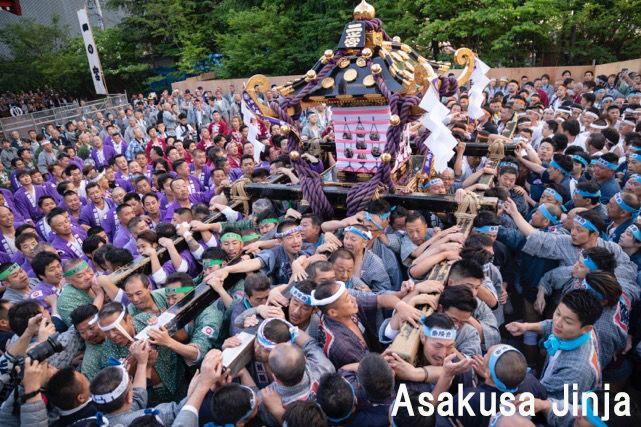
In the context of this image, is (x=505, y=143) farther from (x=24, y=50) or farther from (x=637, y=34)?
(x=24, y=50)

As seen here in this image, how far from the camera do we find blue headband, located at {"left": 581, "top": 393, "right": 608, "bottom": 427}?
2.08 meters

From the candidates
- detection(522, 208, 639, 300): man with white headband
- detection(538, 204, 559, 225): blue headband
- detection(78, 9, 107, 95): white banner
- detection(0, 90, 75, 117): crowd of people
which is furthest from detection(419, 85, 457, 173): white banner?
detection(0, 90, 75, 117): crowd of people

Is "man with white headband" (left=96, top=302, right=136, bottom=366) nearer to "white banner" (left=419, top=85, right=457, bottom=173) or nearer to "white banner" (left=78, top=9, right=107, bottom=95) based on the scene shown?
"white banner" (left=419, top=85, right=457, bottom=173)

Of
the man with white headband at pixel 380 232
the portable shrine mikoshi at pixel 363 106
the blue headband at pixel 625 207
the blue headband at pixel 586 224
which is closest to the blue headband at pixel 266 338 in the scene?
the man with white headband at pixel 380 232

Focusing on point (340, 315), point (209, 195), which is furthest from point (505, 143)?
point (209, 195)

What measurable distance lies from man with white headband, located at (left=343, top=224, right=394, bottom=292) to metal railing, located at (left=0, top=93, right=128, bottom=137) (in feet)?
53.7

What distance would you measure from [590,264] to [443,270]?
3.99 feet

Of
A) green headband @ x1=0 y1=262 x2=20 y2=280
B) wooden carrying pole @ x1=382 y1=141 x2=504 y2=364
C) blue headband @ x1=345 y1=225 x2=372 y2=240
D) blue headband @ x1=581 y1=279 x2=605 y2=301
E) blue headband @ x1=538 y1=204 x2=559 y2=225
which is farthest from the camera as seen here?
blue headband @ x1=538 y1=204 x2=559 y2=225

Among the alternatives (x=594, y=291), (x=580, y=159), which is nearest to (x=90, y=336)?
(x=594, y=291)

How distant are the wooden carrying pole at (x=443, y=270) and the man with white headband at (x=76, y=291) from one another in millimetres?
3093

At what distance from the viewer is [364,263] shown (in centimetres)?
411

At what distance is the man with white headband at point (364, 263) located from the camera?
403 cm

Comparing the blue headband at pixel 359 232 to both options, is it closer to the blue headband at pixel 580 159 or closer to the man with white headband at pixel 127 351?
the man with white headband at pixel 127 351

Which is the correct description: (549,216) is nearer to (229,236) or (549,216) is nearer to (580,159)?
(580,159)
